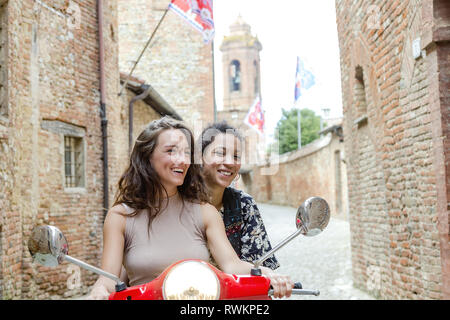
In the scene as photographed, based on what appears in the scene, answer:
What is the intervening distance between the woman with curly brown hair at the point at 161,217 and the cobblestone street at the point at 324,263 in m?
6.33

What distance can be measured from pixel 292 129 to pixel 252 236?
4155 centimetres

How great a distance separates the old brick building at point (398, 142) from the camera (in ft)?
17.0

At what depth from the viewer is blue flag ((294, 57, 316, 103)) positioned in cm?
2208

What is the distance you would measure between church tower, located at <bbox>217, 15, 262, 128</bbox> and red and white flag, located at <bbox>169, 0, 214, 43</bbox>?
38.9 metres

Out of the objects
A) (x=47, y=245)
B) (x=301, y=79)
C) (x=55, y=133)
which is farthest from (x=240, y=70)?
(x=47, y=245)

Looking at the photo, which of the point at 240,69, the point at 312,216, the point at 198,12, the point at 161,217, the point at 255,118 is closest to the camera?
the point at 312,216

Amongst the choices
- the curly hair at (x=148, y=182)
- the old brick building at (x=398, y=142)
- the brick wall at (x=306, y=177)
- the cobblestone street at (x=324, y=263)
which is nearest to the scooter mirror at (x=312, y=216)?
the curly hair at (x=148, y=182)

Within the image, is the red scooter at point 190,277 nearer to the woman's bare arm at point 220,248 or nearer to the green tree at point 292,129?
the woman's bare arm at point 220,248

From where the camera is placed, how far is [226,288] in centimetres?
156

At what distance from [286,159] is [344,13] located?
2094 cm

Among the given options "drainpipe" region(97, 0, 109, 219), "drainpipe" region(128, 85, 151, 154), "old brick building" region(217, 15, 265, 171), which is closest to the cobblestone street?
"drainpipe" region(97, 0, 109, 219)

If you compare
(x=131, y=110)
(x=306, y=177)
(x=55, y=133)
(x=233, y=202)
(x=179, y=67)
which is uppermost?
(x=179, y=67)

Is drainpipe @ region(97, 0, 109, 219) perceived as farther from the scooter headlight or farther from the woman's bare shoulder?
the scooter headlight

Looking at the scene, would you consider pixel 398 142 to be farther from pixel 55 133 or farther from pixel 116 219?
pixel 55 133
